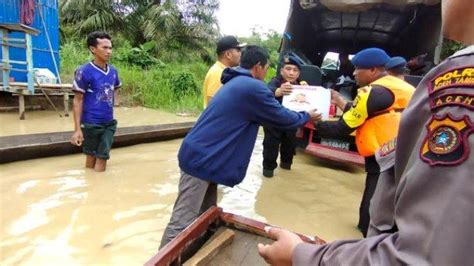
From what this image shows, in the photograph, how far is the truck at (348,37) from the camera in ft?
16.5

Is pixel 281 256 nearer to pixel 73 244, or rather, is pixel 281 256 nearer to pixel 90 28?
pixel 73 244

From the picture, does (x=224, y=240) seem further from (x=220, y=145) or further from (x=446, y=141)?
(x=446, y=141)

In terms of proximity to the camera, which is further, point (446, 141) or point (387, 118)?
point (387, 118)

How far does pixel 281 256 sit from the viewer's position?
84 centimetres

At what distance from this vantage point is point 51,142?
4.78 m

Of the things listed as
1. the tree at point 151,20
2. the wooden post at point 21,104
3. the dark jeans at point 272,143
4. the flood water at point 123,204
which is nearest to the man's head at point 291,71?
the dark jeans at point 272,143

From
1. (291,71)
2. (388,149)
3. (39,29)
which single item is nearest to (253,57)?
(388,149)

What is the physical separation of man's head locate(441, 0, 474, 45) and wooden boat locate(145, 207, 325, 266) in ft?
4.56

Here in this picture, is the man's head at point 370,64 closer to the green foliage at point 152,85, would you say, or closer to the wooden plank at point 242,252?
the wooden plank at point 242,252

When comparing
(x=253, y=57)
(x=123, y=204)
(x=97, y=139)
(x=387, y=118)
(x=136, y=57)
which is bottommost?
(x=123, y=204)

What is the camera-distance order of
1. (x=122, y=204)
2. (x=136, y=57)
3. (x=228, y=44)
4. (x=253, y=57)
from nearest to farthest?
(x=253, y=57), (x=122, y=204), (x=228, y=44), (x=136, y=57)

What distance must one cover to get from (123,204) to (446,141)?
3.29 metres

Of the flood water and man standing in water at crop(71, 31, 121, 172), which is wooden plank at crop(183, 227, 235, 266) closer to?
the flood water

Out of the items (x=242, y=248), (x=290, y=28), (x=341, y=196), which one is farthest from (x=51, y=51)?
(x=242, y=248)
